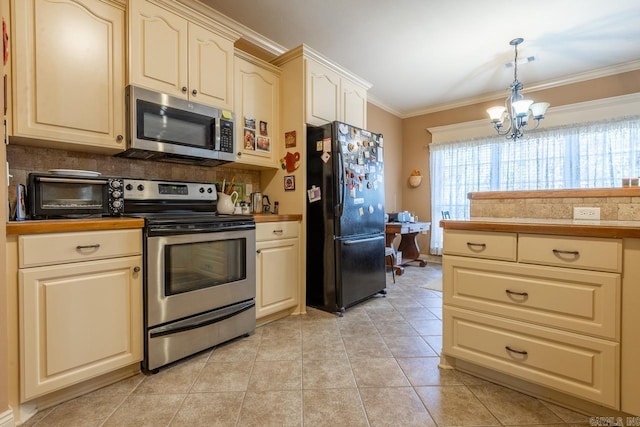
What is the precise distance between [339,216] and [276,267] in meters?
0.68

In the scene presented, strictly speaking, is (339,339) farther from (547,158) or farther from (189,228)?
(547,158)

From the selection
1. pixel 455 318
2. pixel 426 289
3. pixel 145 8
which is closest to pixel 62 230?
pixel 145 8

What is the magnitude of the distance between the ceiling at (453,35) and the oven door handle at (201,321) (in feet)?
7.80

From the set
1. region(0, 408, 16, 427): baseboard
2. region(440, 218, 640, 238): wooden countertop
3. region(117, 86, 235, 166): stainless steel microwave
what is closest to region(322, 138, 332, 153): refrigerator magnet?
region(117, 86, 235, 166): stainless steel microwave

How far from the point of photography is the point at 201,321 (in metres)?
1.86

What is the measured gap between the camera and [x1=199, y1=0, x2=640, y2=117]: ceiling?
254 cm

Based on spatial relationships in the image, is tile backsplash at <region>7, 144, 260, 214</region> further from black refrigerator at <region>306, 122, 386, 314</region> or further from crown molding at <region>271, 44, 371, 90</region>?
crown molding at <region>271, 44, 371, 90</region>

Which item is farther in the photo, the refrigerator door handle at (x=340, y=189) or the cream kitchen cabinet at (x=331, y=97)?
the cream kitchen cabinet at (x=331, y=97)

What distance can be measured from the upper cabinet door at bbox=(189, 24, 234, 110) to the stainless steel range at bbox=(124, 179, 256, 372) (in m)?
0.67

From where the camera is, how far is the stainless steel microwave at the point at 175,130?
6.12ft

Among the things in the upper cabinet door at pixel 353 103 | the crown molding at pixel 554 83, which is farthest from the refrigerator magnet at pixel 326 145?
the crown molding at pixel 554 83

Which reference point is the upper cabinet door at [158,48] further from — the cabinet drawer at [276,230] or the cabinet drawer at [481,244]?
the cabinet drawer at [481,244]

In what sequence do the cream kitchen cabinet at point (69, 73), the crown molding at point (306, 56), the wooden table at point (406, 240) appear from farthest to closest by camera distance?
the wooden table at point (406, 240)
the crown molding at point (306, 56)
the cream kitchen cabinet at point (69, 73)

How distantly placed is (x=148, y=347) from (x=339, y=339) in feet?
3.94
